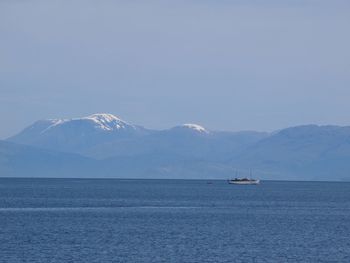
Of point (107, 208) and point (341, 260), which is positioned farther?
point (107, 208)

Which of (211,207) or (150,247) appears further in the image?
(211,207)

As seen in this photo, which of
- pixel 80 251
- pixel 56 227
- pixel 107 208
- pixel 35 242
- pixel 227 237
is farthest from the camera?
pixel 107 208

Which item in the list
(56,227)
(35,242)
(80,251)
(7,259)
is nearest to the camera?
(7,259)

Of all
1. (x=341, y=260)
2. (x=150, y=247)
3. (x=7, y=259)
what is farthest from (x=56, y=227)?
(x=341, y=260)

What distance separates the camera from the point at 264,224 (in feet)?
370

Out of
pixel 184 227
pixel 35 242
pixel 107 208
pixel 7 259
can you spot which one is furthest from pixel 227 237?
pixel 107 208

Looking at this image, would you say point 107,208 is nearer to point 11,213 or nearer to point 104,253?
point 11,213

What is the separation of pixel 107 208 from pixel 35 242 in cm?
5613

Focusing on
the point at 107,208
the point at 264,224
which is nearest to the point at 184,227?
the point at 264,224

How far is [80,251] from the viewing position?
3169 inches

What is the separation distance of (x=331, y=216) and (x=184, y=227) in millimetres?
32677

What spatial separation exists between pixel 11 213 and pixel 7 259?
5220cm

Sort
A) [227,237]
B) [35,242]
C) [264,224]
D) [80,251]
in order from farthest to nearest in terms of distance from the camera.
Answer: [264,224] < [227,237] < [35,242] < [80,251]

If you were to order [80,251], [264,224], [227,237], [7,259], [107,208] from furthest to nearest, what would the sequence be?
[107,208]
[264,224]
[227,237]
[80,251]
[7,259]
